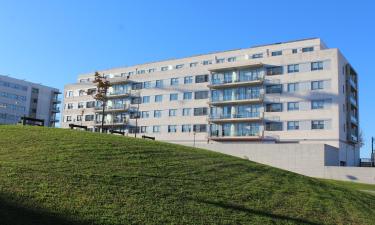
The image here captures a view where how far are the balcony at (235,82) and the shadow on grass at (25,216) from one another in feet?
200

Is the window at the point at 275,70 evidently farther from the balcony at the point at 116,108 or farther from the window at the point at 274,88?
the balcony at the point at 116,108

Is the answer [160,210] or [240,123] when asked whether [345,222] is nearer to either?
[160,210]

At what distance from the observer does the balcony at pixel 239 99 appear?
2721 inches

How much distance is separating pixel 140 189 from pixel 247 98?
58.6 meters

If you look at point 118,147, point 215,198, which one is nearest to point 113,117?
point 118,147

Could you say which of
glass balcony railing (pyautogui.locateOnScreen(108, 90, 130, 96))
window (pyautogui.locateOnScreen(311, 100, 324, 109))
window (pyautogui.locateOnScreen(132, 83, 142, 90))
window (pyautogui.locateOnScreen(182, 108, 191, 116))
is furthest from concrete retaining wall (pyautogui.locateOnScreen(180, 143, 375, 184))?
glass balcony railing (pyautogui.locateOnScreen(108, 90, 130, 96))

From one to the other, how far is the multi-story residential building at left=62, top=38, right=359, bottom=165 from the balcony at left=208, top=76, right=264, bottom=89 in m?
0.17

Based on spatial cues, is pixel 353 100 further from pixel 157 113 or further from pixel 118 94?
pixel 118 94

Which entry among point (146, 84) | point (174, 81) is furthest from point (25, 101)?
point (174, 81)

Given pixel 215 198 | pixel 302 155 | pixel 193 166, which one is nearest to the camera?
pixel 215 198

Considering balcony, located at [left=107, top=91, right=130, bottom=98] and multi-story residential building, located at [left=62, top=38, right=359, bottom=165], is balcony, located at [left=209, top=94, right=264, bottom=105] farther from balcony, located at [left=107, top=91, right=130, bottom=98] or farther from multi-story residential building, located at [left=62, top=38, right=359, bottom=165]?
balcony, located at [left=107, top=91, right=130, bottom=98]

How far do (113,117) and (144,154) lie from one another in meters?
71.8

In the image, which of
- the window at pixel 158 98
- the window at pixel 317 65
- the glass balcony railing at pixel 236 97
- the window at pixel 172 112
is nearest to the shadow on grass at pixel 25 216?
the window at pixel 317 65

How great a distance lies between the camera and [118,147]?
20.1 m
